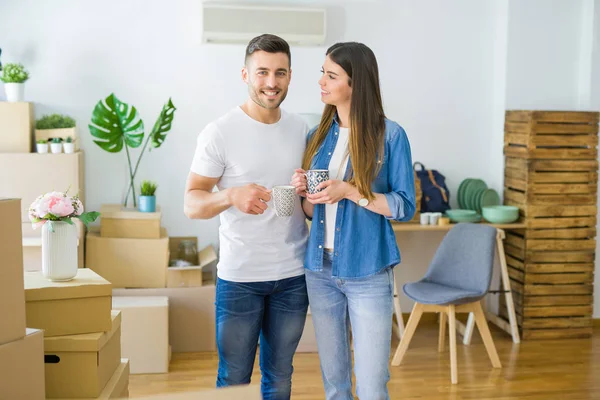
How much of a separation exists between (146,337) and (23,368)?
7.60 ft

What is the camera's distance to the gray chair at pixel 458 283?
4.24 meters

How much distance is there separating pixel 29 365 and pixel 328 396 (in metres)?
0.96

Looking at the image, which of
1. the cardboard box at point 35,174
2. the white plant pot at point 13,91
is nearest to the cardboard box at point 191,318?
the cardboard box at point 35,174

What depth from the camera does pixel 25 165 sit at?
4496 mm

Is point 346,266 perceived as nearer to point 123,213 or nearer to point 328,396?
point 328,396

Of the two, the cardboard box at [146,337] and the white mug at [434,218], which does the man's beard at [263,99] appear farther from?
the white mug at [434,218]

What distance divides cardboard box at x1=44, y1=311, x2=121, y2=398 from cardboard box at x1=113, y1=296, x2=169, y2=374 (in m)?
1.82

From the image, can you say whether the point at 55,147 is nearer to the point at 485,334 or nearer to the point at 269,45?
the point at 269,45

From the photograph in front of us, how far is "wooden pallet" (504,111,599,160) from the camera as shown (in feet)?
16.1

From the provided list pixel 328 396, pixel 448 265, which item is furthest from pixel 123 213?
pixel 328 396

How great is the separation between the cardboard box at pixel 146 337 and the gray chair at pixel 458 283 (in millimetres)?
1319

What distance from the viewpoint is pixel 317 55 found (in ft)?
16.6

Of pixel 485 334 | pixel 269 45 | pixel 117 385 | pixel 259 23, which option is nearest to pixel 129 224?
pixel 259 23

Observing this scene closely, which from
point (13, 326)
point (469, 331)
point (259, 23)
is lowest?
point (469, 331)
